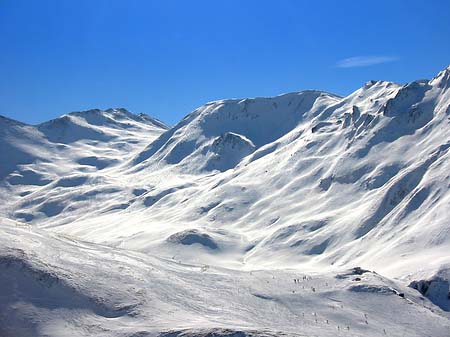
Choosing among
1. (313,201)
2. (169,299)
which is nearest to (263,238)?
(313,201)

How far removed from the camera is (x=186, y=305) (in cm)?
3045

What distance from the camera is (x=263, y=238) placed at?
104625 mm

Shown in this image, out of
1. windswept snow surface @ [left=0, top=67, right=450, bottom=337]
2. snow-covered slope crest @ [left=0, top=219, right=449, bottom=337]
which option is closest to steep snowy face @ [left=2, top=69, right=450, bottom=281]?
windswept snow surface @ [left=0, top=67, right=450, bottom=337]

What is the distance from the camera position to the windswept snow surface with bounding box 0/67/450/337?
92.2 feet

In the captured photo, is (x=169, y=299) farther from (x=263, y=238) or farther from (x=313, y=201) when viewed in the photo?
(x=313, y=201)

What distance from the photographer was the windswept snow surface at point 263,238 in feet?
92.2

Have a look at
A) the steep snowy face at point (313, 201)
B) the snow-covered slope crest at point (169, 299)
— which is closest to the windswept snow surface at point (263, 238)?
the snow-covered slope crest at point (169, 299)

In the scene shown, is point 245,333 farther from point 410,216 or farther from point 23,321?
point 410,216

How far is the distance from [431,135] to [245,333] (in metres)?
94.1

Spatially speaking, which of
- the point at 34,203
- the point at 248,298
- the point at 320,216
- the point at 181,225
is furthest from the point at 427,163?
the point at 34,203

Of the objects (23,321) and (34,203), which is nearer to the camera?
(23,321)

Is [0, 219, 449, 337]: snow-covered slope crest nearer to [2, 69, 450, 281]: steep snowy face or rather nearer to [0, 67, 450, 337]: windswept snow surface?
[0, 67, 450, 337]: windswept snow surface

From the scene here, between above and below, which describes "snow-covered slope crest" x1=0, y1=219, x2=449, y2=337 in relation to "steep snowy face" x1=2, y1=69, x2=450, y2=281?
below

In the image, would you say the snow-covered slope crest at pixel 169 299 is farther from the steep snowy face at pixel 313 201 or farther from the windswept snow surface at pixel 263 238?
the steep snowy face at pixel 313 201
